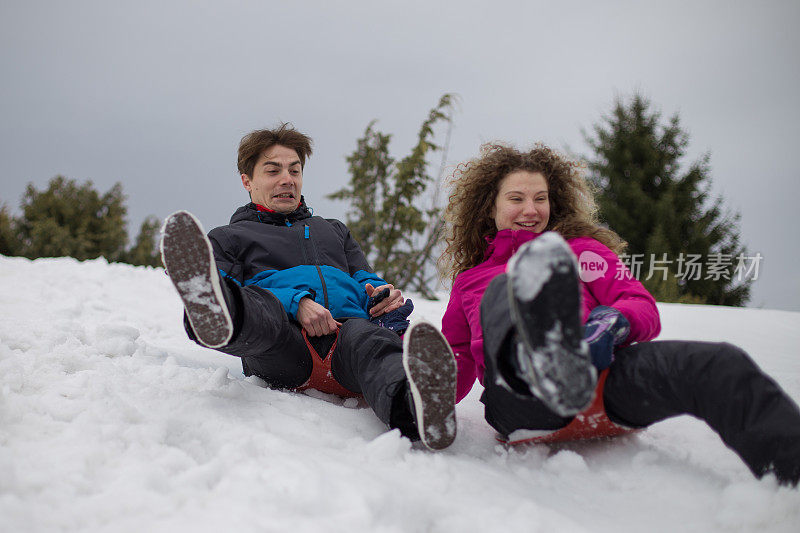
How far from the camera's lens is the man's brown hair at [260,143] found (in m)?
2.46

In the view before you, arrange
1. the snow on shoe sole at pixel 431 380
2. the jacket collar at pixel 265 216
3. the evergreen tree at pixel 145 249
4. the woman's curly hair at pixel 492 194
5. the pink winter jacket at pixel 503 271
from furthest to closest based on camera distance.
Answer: the evergreen tree at pixel 145 249 → the jacket collar at pixel 265 216 → the woman's curly hair at pixel 492 194 → the pink winter jacket at pixel 503 271 → the snow on shoe sole at pixel 431 380

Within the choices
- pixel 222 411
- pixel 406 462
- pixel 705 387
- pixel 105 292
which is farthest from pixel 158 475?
pixel 105 292

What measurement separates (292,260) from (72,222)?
59.4 ft

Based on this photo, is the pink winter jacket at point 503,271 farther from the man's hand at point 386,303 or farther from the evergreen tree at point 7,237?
the evergreen tree at point 7,237

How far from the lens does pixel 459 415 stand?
1.88 metres

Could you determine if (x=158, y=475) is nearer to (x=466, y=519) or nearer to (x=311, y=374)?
(x=466, y=519)

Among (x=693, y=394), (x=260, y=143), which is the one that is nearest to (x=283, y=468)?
(x=693, y=394)

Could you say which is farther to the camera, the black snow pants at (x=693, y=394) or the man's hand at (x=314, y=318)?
the man's hand at (x=314, y=318)

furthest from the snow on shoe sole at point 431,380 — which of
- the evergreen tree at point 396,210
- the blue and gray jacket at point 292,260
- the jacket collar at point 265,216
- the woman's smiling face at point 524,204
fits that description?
the evergreen tree at point 396,210

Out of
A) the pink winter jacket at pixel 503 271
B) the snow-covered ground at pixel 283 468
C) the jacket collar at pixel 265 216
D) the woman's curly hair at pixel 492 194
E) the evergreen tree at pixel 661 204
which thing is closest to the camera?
the snow-covered ground at pixel 283 468

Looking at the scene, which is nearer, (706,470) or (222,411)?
(706,470)

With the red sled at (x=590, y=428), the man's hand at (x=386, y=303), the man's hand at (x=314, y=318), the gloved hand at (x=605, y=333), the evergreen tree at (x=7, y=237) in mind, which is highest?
the gloved hand at (x=605, y=333)

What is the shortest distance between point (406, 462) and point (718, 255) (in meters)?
15.1

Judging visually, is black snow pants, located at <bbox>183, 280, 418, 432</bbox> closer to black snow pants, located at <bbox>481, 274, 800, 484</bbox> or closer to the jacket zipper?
the jacket zipper
